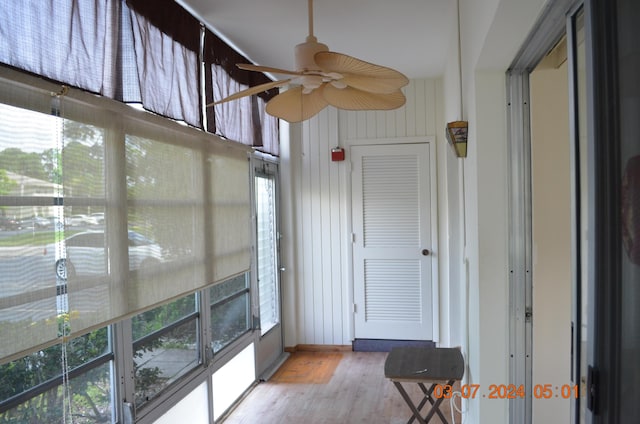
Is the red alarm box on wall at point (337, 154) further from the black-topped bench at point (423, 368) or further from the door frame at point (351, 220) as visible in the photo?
the black-topped bench at point (423, 368)

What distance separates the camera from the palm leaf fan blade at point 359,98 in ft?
6.57

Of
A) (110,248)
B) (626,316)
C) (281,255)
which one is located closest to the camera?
(626,316)

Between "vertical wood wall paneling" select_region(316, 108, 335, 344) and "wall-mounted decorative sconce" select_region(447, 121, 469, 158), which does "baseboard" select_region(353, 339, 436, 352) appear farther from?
"wall-mounted decorative sconce" select_region(447, 121, 469, 158)

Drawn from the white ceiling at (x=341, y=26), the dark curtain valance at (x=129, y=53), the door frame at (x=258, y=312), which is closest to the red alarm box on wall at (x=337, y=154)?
Result: the door frame at (x=258, y=312)

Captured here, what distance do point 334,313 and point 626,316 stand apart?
413 centimetres

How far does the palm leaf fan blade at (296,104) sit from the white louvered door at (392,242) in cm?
259

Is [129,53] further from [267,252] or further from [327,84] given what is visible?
[267,252]

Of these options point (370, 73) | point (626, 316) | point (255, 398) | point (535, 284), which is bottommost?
A: point (255, 398)

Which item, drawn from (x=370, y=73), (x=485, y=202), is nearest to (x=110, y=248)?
(x=370, y=73)

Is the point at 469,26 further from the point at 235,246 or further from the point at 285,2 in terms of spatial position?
Result: the point at 235,246

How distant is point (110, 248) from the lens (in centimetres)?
191

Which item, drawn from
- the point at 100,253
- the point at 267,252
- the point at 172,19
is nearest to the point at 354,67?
the point at 100,253

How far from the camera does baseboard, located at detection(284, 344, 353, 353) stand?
477cm

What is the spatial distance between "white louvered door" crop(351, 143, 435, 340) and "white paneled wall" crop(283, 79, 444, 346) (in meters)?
0.14
